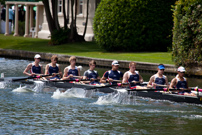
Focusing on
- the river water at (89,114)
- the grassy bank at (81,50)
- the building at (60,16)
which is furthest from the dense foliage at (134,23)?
the river water at (89,114)

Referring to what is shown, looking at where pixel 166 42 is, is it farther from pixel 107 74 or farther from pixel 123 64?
pixel 107 74

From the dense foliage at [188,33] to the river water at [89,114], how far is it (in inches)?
267

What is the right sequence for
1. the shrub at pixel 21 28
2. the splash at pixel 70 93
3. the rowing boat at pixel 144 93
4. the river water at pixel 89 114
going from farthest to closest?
the shrub at pixel 21 28 < the splash at pixel 70 93 < the rowing boat at pixel 144 93 < the river water at pixel 89 114

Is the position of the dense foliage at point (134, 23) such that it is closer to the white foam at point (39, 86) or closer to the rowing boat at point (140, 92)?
the rowing boat at point (140, 92)

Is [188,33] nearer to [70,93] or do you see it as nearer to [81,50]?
[70,93]

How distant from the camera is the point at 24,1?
137 ft

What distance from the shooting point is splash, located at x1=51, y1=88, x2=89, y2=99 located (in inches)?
683

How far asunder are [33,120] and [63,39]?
23.1 m

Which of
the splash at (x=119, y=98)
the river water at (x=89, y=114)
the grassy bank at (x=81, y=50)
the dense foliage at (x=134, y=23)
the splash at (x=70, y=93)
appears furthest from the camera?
the dense foliage at (x=134, y=23)

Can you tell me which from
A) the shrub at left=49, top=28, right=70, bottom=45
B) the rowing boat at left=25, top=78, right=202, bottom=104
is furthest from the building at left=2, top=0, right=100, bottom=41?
the rowing boat at left=25, top=78, right=202, bottom=104

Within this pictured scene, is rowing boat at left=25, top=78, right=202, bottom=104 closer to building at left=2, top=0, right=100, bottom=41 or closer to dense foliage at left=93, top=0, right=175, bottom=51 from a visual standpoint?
dense foliage at left=93, top=0, right=175, bottom=51

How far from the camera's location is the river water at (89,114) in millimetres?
12219

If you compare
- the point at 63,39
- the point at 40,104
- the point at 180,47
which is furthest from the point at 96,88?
the point at 63,39

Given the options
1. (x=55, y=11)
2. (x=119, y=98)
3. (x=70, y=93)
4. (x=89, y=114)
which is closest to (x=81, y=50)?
(x=55, y=11)
